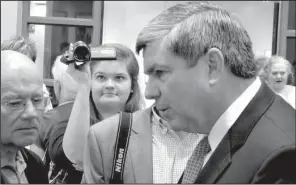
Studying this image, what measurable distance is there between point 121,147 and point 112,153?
0.10 ft

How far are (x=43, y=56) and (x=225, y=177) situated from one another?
10.5 feet

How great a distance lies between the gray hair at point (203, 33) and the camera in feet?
3.81

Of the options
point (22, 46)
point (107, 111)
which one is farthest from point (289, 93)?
point (22, 46)

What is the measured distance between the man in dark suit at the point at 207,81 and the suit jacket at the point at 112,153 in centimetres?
16

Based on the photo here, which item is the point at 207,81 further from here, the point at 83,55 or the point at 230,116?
the point at 83,55

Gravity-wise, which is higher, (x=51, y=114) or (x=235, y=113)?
(x=235, y=113)

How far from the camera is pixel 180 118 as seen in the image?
1239 mm

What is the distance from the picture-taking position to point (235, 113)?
3.79 ft

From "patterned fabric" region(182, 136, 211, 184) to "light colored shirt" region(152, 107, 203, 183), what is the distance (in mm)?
165

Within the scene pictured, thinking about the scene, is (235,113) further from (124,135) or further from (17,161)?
(17,161)

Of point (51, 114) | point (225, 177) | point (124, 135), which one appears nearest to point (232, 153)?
point (225, 177)

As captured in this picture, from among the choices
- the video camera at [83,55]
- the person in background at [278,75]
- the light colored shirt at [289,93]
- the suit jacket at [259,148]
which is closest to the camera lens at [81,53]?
the video camera at [83,55]

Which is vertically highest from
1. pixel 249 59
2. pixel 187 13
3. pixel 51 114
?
pixel 187 13

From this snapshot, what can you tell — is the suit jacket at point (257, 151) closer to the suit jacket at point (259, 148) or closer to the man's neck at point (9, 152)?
the suit jacket at point (259, 148)
